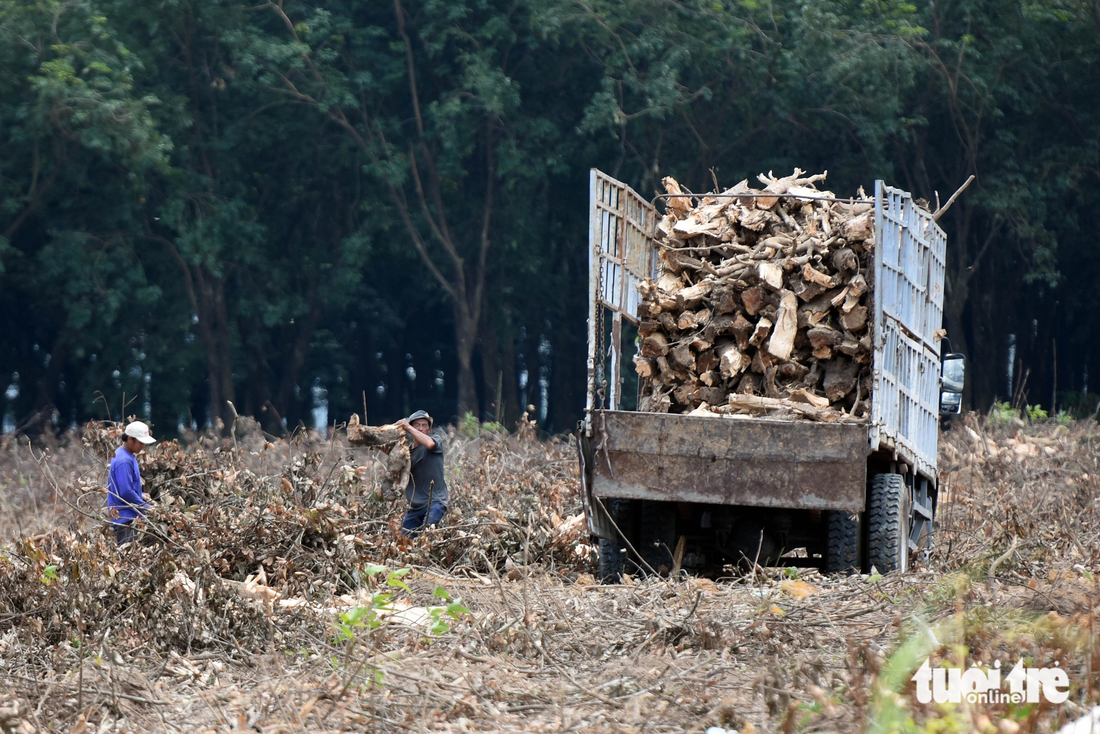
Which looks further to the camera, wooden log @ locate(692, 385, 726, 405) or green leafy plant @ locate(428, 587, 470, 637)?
wooden log @ locate(692, 385, 726, 405)

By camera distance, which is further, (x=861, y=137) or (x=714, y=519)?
(x=861, y=137)

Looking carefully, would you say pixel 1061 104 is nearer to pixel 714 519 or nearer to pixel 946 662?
pixel 714 519

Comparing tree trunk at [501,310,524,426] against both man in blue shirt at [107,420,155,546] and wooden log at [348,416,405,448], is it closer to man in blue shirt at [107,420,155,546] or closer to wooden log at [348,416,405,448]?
wooden log at [348,416,405,448]

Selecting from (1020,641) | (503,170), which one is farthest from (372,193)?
(1020,641)

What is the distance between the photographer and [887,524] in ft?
26.7

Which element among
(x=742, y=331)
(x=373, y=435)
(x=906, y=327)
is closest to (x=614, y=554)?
(x=742, y=331)

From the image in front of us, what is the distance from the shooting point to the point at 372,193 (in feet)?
91.5

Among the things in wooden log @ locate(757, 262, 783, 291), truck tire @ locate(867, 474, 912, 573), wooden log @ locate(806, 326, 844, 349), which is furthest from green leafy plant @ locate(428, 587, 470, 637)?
wooden log @ locate(757, 262, 783, 291)

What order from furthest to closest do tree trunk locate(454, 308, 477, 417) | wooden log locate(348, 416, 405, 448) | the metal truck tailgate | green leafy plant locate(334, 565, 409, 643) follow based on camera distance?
tree trunk locate(454, 308, 477, 417)
wooden log locate(348, 416, 405, 448)
the metal truck tailgate
green leafy plant locate(334, 565, 409, 643)

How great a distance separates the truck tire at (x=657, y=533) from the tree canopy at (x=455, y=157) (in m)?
14.9

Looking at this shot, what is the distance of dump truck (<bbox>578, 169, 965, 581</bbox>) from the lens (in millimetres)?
7789

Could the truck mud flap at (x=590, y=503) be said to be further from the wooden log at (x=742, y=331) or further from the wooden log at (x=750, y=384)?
the wooden log at (x=742, y=331)

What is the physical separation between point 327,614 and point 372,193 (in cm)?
2179

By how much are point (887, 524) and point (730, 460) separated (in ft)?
3.65
